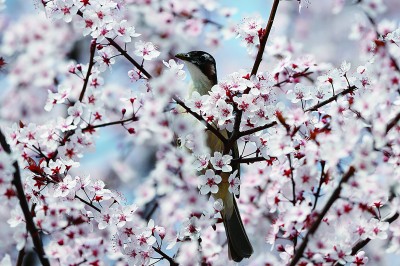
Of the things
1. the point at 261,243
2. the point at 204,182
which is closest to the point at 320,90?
the point at 204,182

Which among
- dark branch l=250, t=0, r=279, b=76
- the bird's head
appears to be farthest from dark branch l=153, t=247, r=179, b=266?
the bird's head

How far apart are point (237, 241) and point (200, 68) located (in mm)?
1551

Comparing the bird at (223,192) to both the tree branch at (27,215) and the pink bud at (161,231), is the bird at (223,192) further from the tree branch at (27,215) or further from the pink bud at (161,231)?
the tree branch at (27,215)

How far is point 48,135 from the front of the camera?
399 centimetres

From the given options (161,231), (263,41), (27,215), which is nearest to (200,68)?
(263,41)

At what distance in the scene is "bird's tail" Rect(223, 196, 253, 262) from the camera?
16.9ft

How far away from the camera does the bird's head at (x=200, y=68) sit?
18.3ft

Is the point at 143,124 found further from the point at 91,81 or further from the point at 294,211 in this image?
the point at 294,211

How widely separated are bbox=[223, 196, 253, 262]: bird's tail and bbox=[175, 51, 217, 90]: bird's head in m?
1.22

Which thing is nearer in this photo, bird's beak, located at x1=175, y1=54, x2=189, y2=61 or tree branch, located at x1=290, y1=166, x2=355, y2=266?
tree branch, located at x1=290, y1=166, x2=355, y2=266

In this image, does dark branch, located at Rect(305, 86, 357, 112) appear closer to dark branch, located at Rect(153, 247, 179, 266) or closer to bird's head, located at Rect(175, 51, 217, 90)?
dark branch, located at Rect(153, 247, 179, 266)

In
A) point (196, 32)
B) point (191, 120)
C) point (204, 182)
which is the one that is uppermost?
point (196, 32)

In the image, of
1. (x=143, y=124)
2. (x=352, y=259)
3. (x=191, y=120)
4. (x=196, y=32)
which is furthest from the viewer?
(x=196, y=32)

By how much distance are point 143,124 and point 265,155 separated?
78 cm
